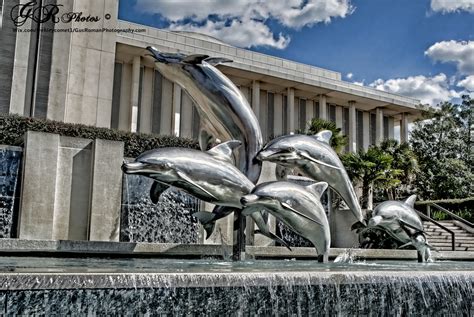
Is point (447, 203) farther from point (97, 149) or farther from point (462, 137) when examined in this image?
point (97, 149)

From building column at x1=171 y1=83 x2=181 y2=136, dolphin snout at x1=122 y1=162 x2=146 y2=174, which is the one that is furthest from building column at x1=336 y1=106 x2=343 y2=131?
dolphin snout at x1=122 y1=162 x2=146 y2=174

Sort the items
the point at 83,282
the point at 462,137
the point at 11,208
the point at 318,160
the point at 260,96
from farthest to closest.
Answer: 1. the point at 462,137
2. the point at 260,96
3. the point at 11,208
4. the point at 318,160
5. the point at 83,282

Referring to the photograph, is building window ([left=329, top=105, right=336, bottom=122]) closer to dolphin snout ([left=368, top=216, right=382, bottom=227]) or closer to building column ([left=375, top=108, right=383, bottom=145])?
building column ([left=375, top=108, right=383, bottom=145])

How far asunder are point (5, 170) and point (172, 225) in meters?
4.46

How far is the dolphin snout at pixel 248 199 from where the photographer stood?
23.1ft

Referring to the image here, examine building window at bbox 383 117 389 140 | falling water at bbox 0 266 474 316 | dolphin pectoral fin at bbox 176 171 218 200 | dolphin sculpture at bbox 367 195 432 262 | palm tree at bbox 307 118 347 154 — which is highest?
building window at bbox 383 117 389 140

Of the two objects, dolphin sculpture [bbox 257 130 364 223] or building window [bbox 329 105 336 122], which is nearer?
dolphin sculpture [bbox 257 130 364 223]

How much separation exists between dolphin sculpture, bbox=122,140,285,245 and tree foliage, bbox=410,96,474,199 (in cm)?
2796

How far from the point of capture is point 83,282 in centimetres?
439

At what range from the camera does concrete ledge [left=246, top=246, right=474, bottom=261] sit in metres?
10.1

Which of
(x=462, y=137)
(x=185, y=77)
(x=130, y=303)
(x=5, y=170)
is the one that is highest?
(x=462, y=137)

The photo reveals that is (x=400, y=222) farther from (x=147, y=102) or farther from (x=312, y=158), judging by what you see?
(x=147, y=102)

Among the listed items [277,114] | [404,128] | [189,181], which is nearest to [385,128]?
[404,128]

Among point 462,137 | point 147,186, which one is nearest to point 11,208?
point 147,186
